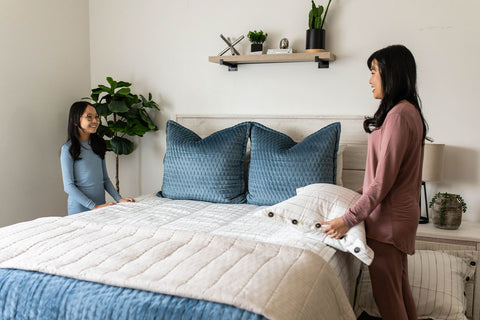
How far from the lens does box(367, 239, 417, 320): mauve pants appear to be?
1.79 meters

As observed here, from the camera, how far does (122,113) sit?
3.38m

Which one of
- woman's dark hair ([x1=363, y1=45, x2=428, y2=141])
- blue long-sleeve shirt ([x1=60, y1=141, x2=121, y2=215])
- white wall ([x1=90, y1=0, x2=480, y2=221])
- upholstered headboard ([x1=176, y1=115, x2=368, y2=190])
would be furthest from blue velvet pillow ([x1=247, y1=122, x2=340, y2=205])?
blue long-sleeve shirt ([x1=60, y1=141, x2=121, y2=215])

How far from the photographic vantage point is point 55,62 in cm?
342

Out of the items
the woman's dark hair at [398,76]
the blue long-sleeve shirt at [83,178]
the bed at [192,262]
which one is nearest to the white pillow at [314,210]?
the bed at [192,262]

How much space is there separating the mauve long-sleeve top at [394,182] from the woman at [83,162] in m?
1.65

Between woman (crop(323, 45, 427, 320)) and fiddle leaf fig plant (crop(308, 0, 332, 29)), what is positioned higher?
fiddle leaf fig plant (crop(308, 0, 332, 29))

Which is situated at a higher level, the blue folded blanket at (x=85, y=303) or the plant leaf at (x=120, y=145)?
the plant leaf at (x=120, y=145)

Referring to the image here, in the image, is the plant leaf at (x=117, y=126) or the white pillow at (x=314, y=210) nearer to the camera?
the white pillow at (x=314, y=210)

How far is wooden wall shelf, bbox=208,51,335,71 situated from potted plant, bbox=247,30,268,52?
77 mm

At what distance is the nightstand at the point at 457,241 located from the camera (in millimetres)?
2439

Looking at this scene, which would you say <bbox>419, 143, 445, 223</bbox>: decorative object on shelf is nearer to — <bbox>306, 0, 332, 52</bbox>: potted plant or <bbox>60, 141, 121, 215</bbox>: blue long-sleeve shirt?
<bbox>306, 0, 332, 52</bbox>: potted plant

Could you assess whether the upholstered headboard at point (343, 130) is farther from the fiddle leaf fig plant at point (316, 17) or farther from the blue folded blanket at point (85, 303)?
→ the blue folded blanket at point (85, 303)

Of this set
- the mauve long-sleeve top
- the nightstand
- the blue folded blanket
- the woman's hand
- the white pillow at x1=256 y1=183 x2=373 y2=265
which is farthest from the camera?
the nightstand

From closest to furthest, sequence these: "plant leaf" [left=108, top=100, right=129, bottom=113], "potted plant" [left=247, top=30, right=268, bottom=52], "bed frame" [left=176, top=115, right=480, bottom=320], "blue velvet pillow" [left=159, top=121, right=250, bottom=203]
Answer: "blue velvet pillow" [left=159, top=121, right=250, bottom=203] → "bed frame" [left=176, top=115, right=480, bottom=320] → "potted plant" [left=247, top=30, right=268, bottom=52] → "plant leaf" [left=108, top=100, right=129, bottom=113]
